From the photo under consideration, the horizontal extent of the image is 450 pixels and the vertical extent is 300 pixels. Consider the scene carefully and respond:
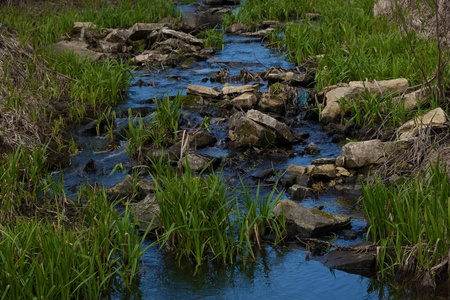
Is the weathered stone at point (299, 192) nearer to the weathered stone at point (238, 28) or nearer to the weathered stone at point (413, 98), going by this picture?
the weathered stone at point (413, 98)

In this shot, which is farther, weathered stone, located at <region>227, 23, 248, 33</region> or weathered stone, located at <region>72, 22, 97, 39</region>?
weathered stone, located at <region>227, 23, 248, 33</region>

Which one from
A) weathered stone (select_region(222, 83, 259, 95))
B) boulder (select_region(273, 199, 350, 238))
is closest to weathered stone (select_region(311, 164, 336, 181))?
boulder (select_region(273, 199, 350, 238))

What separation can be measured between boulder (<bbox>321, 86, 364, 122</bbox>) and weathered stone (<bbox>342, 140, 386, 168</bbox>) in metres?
1.67

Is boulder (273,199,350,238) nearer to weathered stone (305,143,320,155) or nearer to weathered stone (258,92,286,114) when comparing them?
weathered stone (305,143,320,155)

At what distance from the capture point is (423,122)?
6348 mm

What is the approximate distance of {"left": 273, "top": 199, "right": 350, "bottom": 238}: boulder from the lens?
4926 millimetres

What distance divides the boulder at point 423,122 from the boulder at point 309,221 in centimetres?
171

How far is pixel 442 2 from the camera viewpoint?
9414mm

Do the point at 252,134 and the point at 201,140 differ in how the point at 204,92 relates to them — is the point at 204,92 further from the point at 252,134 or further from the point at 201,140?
the point at 252,134

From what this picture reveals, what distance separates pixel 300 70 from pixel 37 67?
423 cm

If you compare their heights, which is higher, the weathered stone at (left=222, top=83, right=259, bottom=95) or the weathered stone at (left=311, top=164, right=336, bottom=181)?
the weathered stone at (left=222, top=83, right=259, bottom=95)

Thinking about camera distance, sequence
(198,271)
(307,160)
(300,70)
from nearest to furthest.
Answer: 1. (198,271)
2. (307,160)
3. (300,70)

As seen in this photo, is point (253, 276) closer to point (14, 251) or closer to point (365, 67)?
point (14, 251)

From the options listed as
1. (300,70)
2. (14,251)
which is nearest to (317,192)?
(14,251)
